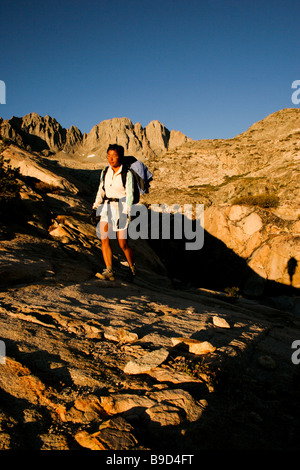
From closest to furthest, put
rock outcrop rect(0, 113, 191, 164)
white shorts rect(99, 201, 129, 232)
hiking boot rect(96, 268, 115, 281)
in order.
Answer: white shorts rect(99, 201, 129, 232), hiking boot rect(96, 268, 115, 281), rock outcrop rect(0, 113, 191, 164)

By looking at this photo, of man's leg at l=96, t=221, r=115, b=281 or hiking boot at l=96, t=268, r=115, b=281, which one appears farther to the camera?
hiking boot at l=96, t=268, r=115, b=281

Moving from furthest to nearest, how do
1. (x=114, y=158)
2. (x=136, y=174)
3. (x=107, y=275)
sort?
(x=107, y=275) < (x=136, y=174) < (x=114, y=158)

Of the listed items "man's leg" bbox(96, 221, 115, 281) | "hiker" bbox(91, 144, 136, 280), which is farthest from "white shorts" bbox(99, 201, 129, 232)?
"man's leg" bbox(96, 221, 115, 281)

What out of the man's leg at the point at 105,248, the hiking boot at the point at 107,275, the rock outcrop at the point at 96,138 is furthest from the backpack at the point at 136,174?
the rock outcrop at the point at 96,138

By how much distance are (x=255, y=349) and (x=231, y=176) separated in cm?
4439

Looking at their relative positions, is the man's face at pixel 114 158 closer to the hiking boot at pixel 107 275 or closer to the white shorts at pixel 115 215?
the white shorts at pixel 115 215

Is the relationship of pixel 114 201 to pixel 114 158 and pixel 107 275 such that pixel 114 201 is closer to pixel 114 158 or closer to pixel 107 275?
pixel 114 158

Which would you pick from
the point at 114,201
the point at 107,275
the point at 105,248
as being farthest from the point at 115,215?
the point at 107,275

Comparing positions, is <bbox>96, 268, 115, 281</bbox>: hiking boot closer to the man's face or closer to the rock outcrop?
the man's face

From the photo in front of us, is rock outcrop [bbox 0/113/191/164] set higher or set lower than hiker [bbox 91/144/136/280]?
higher

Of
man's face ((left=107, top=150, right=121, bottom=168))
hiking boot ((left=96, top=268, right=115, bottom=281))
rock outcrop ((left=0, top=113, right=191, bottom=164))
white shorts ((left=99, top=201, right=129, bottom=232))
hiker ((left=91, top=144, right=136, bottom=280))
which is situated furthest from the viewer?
rock outcrop ((left=0, top=113, right=191, bottom=164))

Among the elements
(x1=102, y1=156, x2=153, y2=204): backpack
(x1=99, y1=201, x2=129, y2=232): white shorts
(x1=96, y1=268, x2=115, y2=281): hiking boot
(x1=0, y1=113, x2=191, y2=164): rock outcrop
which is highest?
(x1=0, y1=113, x2=191, y2=164): rock outcrop
